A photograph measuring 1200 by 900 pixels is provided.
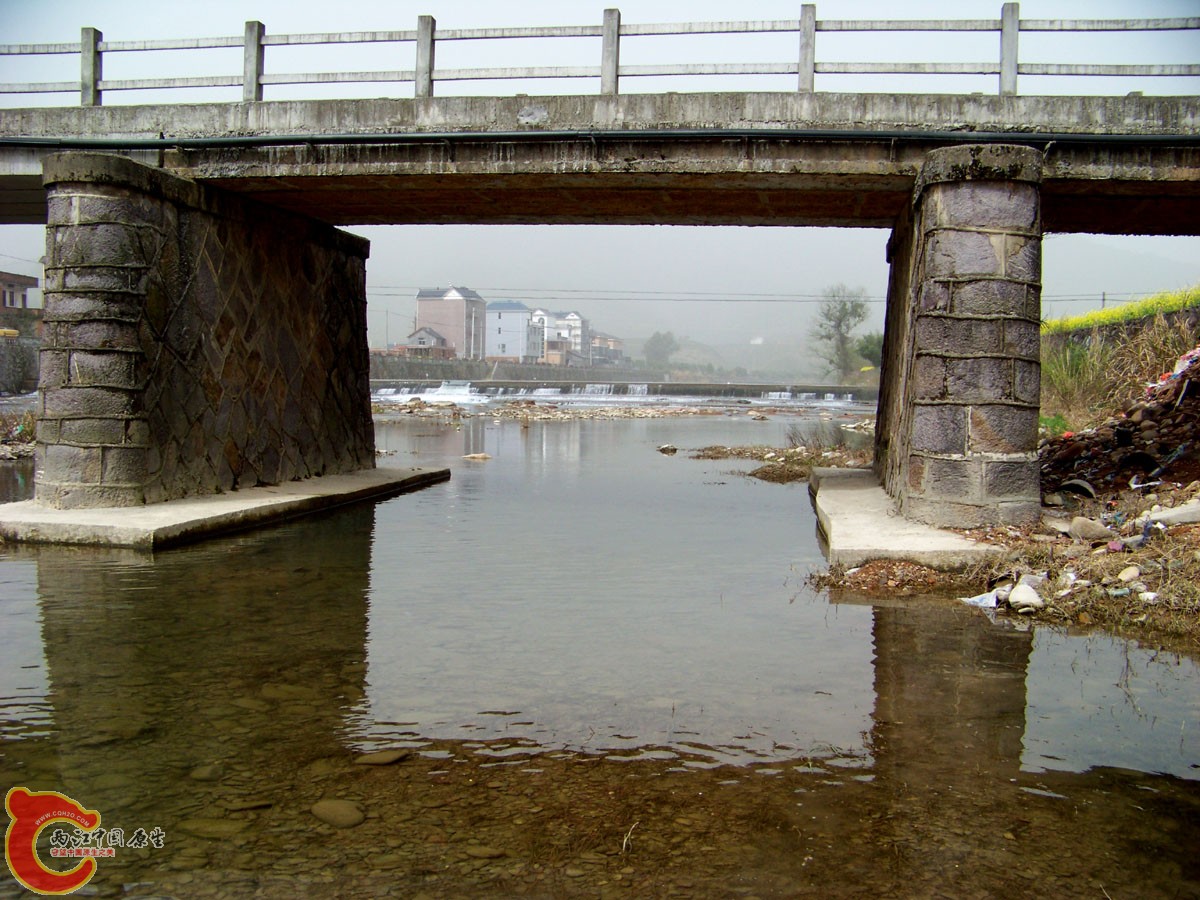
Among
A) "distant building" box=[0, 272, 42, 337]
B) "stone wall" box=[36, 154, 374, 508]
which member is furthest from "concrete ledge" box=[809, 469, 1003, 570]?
"distant building" box=[0, 272, 42, 337]

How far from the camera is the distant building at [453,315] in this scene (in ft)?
398

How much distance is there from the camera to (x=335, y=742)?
4.30 meters

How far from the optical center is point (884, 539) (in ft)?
26.8

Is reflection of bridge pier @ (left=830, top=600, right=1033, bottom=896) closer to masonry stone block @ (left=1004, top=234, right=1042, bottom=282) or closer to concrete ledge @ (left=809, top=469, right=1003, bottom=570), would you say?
concrete ledge @ (left=809, top=469, right=1003, bottom=570)

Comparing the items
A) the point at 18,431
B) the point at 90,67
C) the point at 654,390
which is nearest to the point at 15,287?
the point at 654,390

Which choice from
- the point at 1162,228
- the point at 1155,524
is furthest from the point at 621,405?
the point at 1155,524

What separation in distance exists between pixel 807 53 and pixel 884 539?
4656 mm

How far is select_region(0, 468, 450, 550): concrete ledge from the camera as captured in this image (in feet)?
28.2

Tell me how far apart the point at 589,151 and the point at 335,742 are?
6959mm

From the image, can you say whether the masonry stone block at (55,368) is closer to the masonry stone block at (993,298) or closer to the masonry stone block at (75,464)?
the masonry stone block at (75,464)

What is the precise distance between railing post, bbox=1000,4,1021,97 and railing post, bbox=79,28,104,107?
8901 mm

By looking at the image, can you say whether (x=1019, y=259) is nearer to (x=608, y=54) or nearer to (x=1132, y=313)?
(x=608, y=54)

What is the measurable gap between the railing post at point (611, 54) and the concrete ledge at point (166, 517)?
5.31 meters

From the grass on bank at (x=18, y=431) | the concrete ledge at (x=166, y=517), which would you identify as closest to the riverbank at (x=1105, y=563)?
the concrete ledge at (x=166, y=517)
